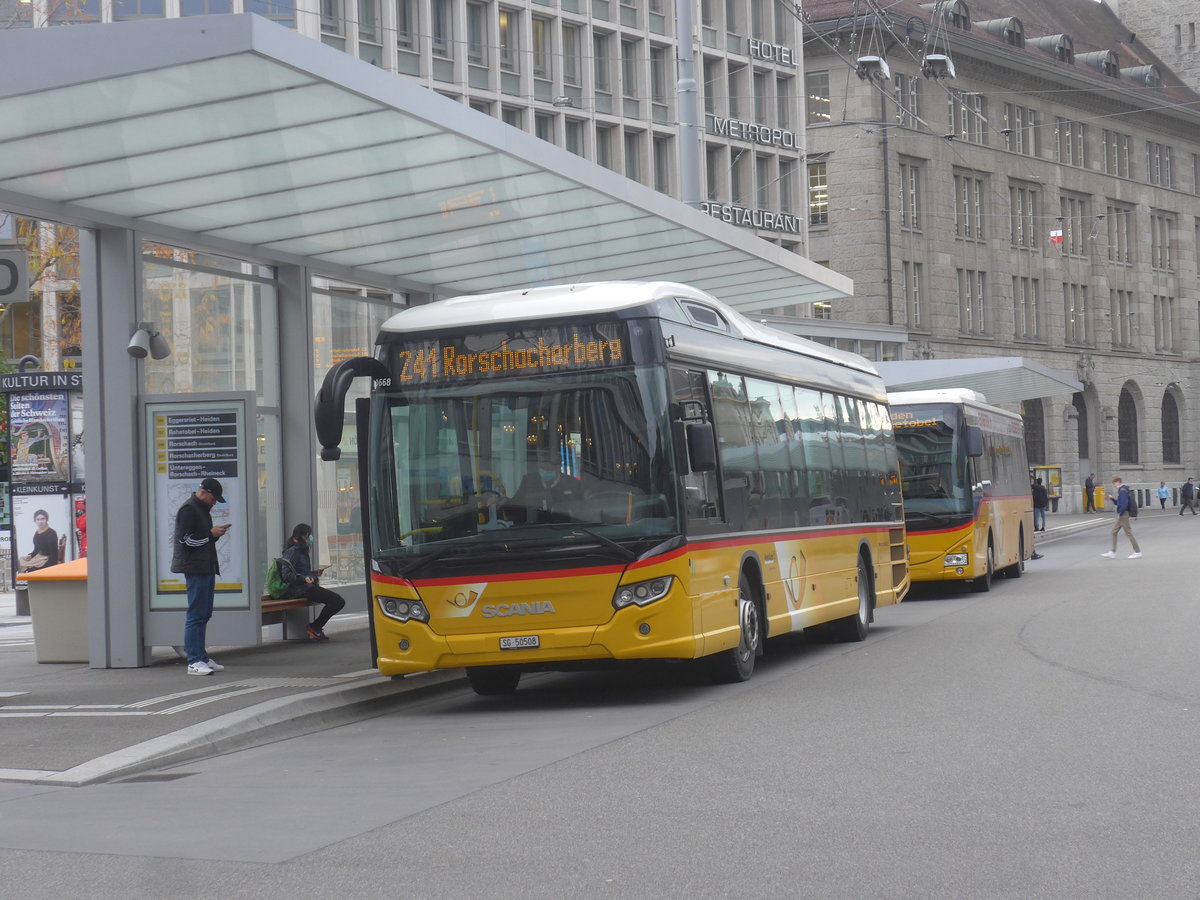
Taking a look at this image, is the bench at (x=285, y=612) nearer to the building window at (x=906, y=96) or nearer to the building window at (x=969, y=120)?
the building window at (x=906, y=96)

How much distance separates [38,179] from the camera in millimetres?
13891

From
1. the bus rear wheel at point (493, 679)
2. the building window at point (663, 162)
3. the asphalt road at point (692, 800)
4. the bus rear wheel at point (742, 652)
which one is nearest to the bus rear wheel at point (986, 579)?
the asphalt road at point (692, 800)

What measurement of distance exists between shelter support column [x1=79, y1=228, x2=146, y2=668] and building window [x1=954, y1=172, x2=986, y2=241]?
57.1m

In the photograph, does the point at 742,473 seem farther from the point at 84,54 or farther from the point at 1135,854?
the point at 1135,854

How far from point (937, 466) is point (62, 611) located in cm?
1342

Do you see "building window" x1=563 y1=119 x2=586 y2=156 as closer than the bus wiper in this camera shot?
No

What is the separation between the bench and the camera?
17731mm

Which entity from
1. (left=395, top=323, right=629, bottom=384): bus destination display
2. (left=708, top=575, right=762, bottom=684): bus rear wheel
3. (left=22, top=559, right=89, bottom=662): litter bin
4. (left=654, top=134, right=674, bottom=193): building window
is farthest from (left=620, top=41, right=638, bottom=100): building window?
(left=395, top=323, right=629, bottom=384): bus destination display

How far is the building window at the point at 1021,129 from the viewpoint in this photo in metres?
72.8

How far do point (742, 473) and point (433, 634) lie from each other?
3.10m

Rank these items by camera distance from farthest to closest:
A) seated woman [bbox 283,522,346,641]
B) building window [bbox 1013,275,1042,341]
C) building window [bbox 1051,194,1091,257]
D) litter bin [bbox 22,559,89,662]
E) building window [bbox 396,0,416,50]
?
1. building window [bbox 1051,194,1091,257]
2. building window [bbox 1013,275,1042,341]
3. building window [bbox 396,0,416,50]
4. seated woman [bbox 283,522,346,641]
5. litter bin [bbox 22,559,89,662]

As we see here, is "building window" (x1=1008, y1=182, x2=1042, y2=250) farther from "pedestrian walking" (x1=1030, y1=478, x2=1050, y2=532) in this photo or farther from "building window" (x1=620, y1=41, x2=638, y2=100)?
"building window" (x1=620, y1=41, x2=638, y2=100)

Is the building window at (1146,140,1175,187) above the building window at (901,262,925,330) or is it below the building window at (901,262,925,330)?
above

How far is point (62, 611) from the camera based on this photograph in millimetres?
17234
